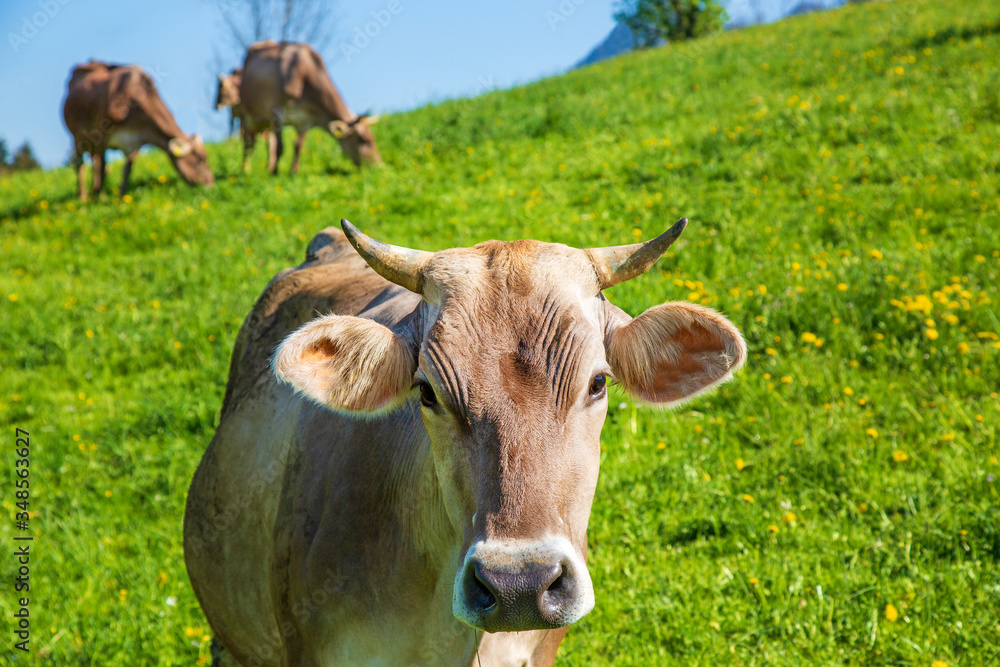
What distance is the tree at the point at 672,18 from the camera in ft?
144

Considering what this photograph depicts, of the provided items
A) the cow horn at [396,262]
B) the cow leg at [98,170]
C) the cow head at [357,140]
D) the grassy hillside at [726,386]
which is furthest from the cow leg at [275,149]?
the cow horn at [396,262]

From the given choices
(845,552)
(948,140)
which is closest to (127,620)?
(845,552)

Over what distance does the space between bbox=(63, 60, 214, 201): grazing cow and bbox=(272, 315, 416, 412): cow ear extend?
483 inches

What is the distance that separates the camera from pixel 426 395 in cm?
223

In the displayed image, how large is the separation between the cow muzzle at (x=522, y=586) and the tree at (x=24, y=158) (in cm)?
4713

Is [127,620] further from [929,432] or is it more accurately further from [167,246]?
[167,246]

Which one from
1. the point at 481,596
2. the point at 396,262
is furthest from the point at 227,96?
the point at 481,596

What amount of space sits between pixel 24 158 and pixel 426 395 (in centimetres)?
4931

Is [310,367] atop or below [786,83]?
below

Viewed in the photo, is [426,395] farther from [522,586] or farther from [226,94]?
[226,94]

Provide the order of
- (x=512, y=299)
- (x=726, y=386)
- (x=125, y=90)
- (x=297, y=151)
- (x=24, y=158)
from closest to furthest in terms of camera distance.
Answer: (x=512, y=299), (x=726, y=386), (x=297, y=151), (x=125, y=90), (x=24, y=158)

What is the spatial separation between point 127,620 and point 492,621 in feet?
11.2

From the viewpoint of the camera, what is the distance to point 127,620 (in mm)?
4316

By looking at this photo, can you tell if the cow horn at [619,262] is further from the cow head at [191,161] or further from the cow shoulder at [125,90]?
the cow shoulder at [125,90]
